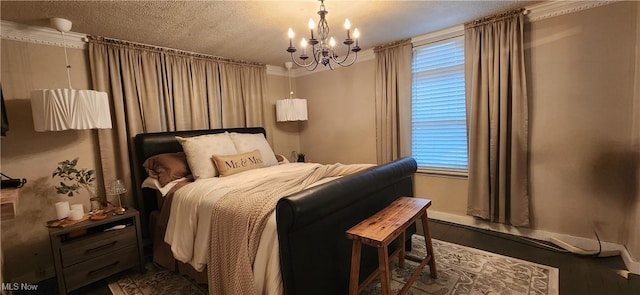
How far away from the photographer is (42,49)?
2.40 meters

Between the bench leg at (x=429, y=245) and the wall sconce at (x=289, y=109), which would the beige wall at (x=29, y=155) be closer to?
the wall sconce at (x=289, y=109)

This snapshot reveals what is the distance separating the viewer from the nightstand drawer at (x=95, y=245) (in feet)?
6.58

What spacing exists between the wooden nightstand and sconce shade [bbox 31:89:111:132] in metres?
0.79

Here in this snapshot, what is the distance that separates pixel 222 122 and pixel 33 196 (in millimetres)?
1965

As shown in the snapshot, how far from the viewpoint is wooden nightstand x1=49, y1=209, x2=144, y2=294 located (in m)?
1.97

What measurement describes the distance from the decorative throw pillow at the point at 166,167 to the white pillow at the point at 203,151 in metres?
0.10

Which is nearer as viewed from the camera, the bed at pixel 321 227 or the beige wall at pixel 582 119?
the bed at pixel 321 227

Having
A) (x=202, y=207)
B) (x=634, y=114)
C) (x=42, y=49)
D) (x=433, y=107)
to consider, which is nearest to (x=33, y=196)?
(x=42, y=49)

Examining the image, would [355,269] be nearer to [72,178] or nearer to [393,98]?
[393,98]

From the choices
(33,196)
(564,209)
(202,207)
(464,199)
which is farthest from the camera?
(464,199)

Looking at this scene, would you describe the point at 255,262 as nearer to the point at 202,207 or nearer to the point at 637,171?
the point at 202,207

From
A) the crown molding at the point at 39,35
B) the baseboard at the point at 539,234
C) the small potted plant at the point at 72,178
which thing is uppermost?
the crown molding at the point at 39,35

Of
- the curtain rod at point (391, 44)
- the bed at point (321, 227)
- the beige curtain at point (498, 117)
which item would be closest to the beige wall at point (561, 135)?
the beige curtain at point (498, 117)

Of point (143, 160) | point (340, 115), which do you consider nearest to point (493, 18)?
point (340, 115)
